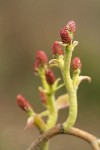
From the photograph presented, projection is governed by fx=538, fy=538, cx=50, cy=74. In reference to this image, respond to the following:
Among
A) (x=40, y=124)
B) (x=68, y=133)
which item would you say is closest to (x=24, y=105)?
(x=40, y=124)

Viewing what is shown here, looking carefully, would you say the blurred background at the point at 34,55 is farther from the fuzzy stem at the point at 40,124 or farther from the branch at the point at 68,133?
the branch at the point at 68,133

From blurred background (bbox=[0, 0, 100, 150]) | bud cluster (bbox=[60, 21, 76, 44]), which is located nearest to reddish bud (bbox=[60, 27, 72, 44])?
bud cluster (bbox=[60, 21, 76, 44])

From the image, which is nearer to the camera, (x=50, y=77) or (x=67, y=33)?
(x=67, y=33)

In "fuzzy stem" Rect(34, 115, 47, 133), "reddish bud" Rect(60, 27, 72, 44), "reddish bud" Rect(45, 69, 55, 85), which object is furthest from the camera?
"reddish bud" Rect(45, 69, 55, 85)

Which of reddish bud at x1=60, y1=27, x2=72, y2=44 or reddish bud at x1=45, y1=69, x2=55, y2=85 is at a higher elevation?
reddish bud at x1=45, y1=69, x2=55, y2=85

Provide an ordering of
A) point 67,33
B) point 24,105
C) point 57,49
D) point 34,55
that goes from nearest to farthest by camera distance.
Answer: point 67,33 < point 57,49 < point 24,105 < point 34,55

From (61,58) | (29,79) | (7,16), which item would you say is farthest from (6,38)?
(61,58)

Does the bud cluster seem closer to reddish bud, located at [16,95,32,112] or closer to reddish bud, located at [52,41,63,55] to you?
reddish bud, located at [52,41,63,55]

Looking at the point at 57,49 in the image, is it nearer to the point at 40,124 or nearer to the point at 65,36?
the point at 65,36
